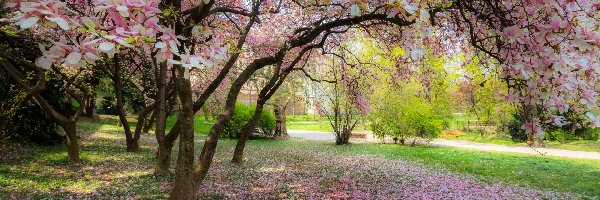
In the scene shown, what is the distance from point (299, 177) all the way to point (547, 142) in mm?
20864

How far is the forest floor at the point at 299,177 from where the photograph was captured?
847 cm

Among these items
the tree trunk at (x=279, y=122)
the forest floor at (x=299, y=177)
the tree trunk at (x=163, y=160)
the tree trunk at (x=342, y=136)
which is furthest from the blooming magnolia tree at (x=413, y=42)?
the tree trunk at (x=279, y=122)

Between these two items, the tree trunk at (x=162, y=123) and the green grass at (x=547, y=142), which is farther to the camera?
the green grass at (x=547, y=142)

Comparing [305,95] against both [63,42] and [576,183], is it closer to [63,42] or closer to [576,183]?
[576,183]

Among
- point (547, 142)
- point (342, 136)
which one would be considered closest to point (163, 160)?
point (342, 136)

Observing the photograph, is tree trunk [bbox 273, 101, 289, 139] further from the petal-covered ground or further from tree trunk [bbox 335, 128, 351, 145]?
the petal-covered ground

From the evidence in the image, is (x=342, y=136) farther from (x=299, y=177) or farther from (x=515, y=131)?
(x=299, y=177)

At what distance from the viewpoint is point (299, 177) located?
35.2 ft

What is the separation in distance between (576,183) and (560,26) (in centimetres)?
916

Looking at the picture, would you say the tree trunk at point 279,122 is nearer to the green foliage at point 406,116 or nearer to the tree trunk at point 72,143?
the green foliage at point 406,116

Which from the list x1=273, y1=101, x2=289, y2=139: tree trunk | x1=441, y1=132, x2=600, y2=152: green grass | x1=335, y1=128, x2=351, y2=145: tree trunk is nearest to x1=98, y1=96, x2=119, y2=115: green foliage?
x1=273, y1=101, x2=289, y2=139: tree trunk

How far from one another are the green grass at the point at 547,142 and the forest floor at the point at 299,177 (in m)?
7.86

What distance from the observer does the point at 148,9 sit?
2.09 m

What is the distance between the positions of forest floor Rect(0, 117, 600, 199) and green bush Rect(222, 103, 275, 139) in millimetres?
10592
